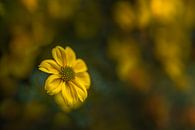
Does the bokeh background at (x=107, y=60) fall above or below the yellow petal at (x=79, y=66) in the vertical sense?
above

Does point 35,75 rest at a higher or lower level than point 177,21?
lower

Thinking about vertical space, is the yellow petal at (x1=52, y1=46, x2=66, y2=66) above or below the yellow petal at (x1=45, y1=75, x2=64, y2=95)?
above

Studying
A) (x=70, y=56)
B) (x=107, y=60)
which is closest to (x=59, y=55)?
(x=70, y=56)

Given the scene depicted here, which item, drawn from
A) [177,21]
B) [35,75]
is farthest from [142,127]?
[35,75]

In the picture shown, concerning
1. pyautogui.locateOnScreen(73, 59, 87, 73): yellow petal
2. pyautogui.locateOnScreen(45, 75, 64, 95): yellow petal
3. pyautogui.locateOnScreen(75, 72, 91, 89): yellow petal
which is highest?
pyautogui.locateOnScreen(73, 59, 87, 73): yellow petal

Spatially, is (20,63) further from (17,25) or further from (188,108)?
(188,108)
